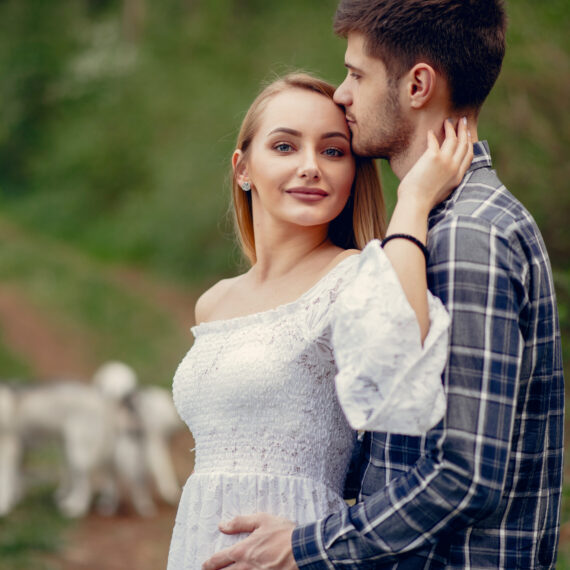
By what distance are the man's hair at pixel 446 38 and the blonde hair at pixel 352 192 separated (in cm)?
38

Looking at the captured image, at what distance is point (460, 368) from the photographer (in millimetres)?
1646

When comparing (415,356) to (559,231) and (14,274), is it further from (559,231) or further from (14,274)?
(14,274)

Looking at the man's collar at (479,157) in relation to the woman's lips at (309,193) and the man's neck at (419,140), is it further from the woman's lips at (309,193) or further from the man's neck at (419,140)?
the woman's lips at (309,193)

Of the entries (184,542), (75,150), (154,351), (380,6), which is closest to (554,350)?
(380,6)

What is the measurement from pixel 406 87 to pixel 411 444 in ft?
2.50

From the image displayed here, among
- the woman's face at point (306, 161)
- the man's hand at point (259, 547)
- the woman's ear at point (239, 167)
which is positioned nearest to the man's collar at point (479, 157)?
the woman's face at point (306, 161)

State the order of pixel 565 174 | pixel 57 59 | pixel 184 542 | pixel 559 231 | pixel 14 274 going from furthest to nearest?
pixel 57 59 < pixel 14 274 < pixel 565 174 < pixel 559 231 < pixel 184 542

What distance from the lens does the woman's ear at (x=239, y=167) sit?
8.18ft

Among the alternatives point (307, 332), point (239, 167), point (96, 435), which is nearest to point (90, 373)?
point (96, 435)

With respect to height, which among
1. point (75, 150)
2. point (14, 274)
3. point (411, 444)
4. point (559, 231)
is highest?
point (75, 150)

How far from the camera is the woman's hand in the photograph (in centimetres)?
181

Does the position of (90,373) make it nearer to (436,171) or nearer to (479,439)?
(436,171)

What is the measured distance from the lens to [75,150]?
1806 centimetres

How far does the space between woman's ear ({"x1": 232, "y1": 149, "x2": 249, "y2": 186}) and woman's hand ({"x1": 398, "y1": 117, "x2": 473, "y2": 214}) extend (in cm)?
73
